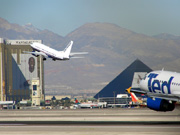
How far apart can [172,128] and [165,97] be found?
6.90 meters

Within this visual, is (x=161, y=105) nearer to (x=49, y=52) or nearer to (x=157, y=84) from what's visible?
(x=157, y=84)

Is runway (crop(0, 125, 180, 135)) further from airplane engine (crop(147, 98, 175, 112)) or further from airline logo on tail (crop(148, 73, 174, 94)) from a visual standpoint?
airline logo on tail (crop(148, 73, 174, 94))

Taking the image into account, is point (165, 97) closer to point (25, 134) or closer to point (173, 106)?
point (173, 106)

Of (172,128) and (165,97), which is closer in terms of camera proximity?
(172,128)

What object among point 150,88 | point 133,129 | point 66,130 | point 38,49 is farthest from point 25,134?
point 38,49

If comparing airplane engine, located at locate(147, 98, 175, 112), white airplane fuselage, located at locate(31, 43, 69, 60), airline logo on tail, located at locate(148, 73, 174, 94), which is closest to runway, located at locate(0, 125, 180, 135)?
airplane engine, located at locate(147, 98, 175, 112)

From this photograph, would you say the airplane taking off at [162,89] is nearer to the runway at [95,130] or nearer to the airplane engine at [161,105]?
the airplane engine at [161,105]

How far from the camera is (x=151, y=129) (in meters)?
60.3

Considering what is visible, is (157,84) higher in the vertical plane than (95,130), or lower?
higher

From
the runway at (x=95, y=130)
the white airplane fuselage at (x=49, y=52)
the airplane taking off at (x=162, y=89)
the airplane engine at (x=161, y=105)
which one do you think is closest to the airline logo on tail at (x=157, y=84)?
the airplane taking off at (x=162, y=89)

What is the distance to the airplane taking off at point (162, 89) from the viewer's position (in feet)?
221

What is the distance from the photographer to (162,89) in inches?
2985

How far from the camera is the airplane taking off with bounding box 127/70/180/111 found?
221ft

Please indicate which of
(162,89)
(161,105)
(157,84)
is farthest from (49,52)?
(161,105)
